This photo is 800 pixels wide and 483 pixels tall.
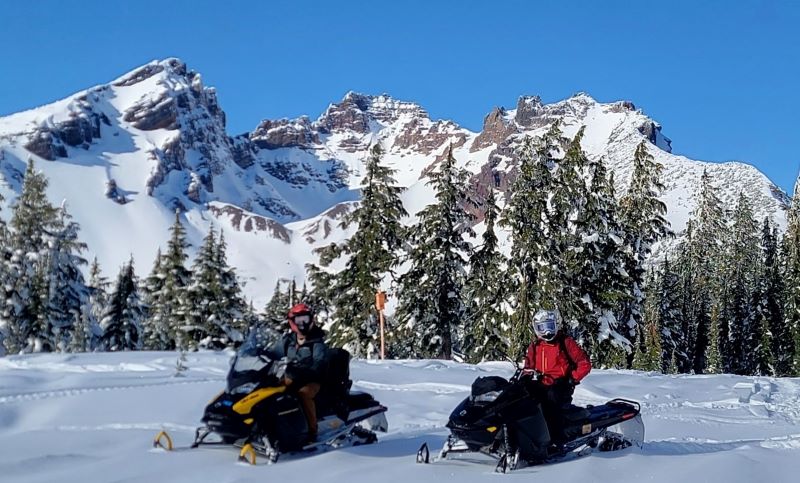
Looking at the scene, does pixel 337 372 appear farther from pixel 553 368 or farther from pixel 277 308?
pixel 277 308

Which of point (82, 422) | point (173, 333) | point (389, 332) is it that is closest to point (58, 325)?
point (173, 333)

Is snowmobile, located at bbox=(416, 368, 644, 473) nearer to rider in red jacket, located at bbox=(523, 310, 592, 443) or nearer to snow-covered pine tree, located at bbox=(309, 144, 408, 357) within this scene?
rider in red jacket, located at bbox=(523, 310, 592, 443)

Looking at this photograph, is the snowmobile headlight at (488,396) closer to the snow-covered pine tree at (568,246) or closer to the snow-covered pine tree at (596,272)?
the snow-covered pine tree at (568,246)

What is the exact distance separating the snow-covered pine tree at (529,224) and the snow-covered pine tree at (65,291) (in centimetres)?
1839

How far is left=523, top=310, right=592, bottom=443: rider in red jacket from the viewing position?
7703 millimetres

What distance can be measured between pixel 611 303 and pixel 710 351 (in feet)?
89.6

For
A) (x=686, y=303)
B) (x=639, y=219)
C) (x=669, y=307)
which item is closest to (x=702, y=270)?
(x=686, y=303)

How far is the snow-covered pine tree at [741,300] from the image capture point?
53.7 metres

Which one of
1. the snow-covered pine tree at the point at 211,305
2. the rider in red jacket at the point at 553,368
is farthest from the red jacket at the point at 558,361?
the snow-covered pine tree at the point at 211,305

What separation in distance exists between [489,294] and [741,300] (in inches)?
1333

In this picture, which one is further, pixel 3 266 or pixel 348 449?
pixel 3 266

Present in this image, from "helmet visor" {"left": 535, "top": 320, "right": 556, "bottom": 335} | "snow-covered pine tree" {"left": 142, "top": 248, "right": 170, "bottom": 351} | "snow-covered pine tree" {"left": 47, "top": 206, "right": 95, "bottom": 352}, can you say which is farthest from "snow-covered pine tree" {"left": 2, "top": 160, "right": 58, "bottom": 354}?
"helmet visor" {"left": 535, "top": 320, "right": 556, "bottom": 335}

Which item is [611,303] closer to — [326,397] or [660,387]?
[660,387]

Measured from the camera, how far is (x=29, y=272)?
102 feet
